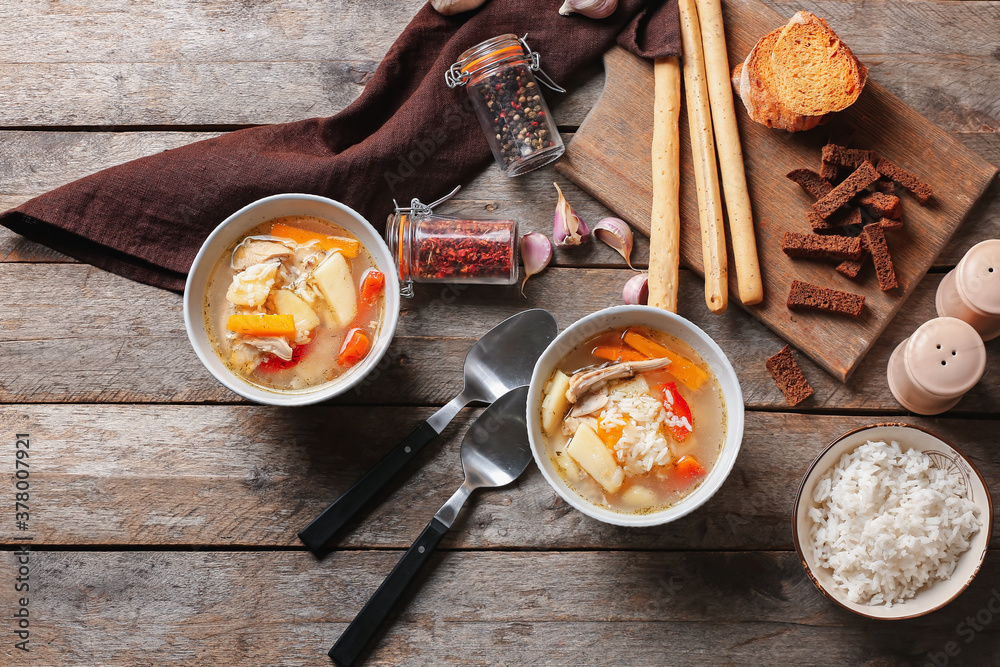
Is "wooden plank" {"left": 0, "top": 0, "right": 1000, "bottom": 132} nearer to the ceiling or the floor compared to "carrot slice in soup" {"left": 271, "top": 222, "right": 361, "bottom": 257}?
nearer to the ceiling

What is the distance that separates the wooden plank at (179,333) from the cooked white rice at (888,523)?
28 centimetres

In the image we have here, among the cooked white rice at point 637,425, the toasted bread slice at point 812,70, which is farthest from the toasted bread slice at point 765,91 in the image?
the cooked white rice at point 637,425

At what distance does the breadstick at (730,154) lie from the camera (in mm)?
1923

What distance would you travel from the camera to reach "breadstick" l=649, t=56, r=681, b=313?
192 cm

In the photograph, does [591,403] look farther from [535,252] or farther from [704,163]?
[704,163]

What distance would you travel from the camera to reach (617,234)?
1952 mm

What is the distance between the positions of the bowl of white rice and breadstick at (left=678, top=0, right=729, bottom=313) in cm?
55

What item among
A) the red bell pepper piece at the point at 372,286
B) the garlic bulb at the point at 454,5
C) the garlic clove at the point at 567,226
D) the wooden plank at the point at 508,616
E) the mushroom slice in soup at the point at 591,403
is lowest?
the wooden plank at the point at 508,616

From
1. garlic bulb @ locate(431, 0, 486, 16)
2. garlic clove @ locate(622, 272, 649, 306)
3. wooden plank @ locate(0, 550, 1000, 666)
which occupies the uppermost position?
garlic bulb @ locate(431, 0, 486, 16)

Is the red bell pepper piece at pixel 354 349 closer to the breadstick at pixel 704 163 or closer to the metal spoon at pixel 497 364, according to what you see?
the metal spoon at pixel 497 364

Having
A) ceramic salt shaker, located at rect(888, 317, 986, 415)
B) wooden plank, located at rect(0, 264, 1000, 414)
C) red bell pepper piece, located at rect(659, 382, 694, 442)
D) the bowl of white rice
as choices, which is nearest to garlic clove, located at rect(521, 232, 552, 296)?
wooden plank, located at rect(0, 264, 1000, 414)

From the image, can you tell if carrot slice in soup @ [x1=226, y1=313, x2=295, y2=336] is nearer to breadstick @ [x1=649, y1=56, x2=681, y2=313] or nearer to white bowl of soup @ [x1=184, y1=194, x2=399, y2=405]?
white bowl of soup @ [x1=184, y1=194, x2=399, y2=405]

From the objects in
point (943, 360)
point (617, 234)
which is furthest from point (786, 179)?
point (943, 360)

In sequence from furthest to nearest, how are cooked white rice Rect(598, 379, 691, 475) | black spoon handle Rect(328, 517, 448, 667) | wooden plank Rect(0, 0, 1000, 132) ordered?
wooden plank Rect(0, 0, 1000, 132)
black spoon handle Rect(328, 517, 448, 667)
cooked white rice Rect(598, 379, 691, 475)
